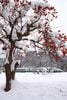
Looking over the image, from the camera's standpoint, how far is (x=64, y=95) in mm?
18188

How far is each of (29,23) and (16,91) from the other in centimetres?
425

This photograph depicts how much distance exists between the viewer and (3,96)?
18141mm

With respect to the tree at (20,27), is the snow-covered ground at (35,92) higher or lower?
lower

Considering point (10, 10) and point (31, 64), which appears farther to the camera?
point (31, 64)

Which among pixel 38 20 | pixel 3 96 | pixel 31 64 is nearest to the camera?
pixel 3 96

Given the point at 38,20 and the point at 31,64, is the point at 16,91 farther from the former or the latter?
the point at 31,64

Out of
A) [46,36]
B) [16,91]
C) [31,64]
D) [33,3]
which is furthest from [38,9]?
[31,64]

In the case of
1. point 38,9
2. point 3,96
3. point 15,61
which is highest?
point 38,9

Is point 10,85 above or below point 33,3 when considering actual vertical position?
below

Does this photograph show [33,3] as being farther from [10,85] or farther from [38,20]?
[10,85]

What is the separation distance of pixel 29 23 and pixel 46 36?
1.34 meters

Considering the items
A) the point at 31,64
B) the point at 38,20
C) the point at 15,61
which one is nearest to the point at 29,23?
the point at 38,20

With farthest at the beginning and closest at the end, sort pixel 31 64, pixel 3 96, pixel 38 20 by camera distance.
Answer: pixel 31 64 < pixel 38 20 < pixel 3 96

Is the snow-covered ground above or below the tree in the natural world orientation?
below
